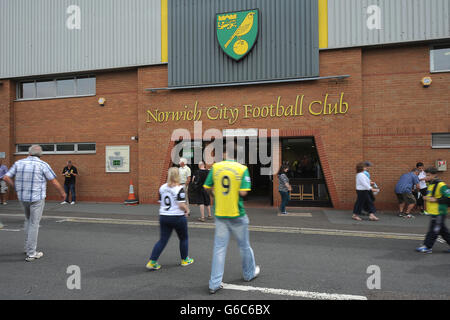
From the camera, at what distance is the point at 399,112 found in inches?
395

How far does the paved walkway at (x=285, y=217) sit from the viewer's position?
299 inches

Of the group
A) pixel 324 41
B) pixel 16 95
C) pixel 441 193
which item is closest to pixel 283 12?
pixel 324 41

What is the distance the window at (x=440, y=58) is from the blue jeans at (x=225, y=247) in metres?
10.2

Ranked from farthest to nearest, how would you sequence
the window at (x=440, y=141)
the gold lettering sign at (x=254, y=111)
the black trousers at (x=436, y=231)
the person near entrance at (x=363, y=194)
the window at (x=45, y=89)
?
the window at (x=45, y=89) → the gold lettering sign at (x=254, y=111) → the window at (x=440, y=141) → the person near entrance at (x=363, y=194) → the black trousers at (x=436, y=231)

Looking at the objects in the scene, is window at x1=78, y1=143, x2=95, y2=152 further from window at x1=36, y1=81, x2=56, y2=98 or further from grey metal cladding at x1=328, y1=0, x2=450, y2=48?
grey metal cladding at x1=328, y1=0, x2=450, y2=48

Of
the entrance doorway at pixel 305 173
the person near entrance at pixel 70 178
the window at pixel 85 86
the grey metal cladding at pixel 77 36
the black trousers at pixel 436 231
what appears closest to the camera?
the black trousers at pixel 436 231

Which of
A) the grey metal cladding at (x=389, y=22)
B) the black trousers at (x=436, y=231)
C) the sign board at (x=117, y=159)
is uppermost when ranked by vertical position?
the grey metal cladding at (x=389, y=22)

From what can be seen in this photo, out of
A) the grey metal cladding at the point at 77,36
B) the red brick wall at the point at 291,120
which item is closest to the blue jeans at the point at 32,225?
the red brick wall at the point at 291,120

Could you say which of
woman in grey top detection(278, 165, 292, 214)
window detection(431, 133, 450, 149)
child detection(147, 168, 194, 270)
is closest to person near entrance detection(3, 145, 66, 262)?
child detection(147, 168, 194, 270)

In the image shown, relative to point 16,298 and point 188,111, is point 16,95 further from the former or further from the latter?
point 16,298

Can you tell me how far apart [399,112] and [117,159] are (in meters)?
11.4

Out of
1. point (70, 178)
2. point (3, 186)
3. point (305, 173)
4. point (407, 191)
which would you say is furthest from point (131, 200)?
point (407, 191)

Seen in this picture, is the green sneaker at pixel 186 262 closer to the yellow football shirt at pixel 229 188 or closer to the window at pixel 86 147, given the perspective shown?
the yellow football shirt at pixel 229 188

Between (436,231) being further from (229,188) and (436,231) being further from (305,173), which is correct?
(305,173)
